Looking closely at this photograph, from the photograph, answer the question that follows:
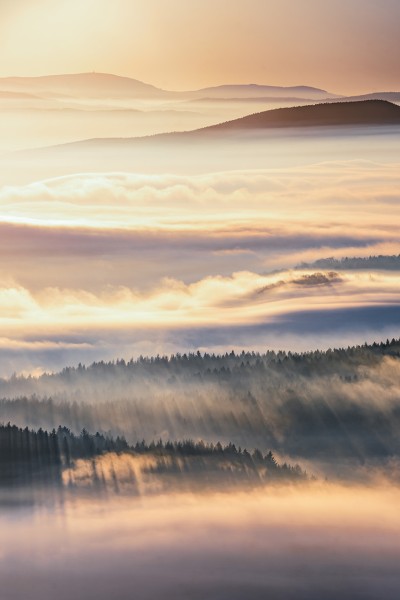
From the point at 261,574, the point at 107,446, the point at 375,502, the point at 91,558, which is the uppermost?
the point at 107,446

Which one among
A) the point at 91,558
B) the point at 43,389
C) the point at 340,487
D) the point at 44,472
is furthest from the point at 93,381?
the point at 91,558

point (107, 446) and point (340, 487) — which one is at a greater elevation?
point (107, 446)

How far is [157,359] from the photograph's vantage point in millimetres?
85250

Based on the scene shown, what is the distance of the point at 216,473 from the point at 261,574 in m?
30.4

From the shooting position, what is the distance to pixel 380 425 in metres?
86.8

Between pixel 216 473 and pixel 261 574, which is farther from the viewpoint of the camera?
pixel 216 473

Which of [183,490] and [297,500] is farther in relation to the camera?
[183,490]

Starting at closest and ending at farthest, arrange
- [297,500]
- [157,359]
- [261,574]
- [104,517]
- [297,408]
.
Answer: [261,574] < [104,517] < [297,500] < [157,359] < [297,408]

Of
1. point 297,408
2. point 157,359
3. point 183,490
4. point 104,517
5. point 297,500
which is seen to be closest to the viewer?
point 104,517

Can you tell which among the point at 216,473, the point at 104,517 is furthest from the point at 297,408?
the point at 104,517

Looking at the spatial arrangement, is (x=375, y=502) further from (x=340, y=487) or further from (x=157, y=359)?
(x=157, y=359)

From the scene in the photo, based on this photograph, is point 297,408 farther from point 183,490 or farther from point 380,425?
point 183,490

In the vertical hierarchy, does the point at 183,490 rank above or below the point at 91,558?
above

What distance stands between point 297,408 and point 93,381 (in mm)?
17702
